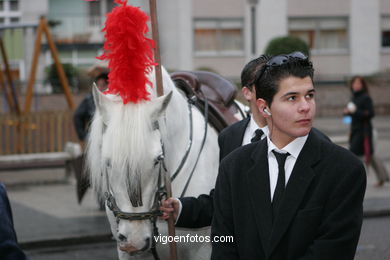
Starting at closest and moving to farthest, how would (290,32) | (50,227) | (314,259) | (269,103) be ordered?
(314,259) < (269,103) < (50,227) < (290,32)

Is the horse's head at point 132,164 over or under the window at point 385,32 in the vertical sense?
over

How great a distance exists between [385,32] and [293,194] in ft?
111

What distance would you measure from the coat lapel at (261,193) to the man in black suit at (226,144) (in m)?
0.95

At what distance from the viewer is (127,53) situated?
382cm

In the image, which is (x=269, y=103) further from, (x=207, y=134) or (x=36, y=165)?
(x=36, y=165)

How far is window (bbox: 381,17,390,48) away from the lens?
3481cm

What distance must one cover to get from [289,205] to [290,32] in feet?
108

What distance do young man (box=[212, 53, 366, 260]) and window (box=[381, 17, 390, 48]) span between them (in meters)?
33.6

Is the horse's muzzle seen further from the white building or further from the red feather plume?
the white building

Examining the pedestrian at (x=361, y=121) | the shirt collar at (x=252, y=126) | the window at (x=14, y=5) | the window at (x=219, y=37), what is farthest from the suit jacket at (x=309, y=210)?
the window at (x=14, y=5)

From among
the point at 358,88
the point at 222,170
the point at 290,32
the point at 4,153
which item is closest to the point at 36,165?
the point at 4,153

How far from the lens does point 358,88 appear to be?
1163cm

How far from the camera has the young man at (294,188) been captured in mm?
2756

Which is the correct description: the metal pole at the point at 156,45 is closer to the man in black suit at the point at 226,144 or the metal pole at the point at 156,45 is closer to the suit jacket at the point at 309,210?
the man in black suit at the point at 226,144
